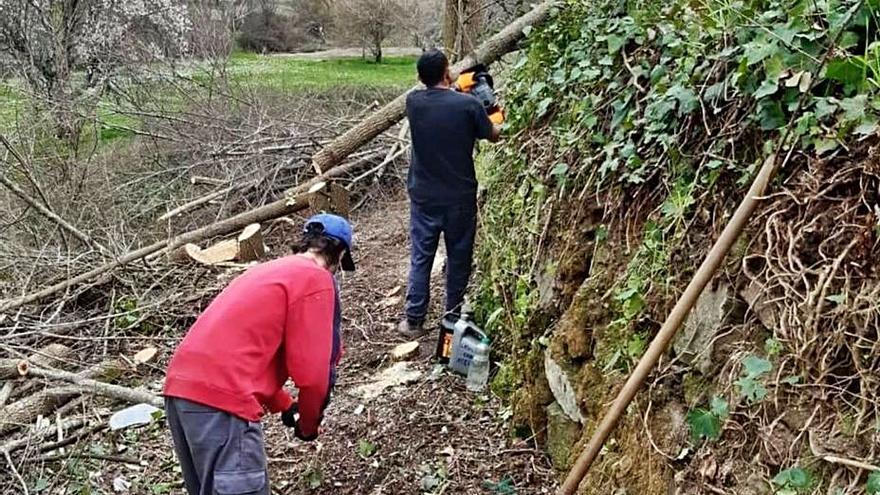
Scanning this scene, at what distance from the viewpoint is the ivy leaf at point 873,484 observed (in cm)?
175

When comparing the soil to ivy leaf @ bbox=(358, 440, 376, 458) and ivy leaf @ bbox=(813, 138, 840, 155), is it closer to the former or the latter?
ivy leaf @ bbox=(358, 440, 376, 458)

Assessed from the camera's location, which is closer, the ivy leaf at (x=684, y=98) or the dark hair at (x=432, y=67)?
the ivy leaf at (x=684, y=98)

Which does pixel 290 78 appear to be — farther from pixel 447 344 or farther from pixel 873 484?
pixel 873 484

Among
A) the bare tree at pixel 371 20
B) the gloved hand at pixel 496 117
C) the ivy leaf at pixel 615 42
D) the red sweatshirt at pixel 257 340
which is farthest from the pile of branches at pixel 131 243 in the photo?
the bare tree at pixel 371 20

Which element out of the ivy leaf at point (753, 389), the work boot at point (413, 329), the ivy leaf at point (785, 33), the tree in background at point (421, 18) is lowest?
the tree in background at point (421, 18)

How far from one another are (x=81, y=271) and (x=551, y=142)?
471 cm

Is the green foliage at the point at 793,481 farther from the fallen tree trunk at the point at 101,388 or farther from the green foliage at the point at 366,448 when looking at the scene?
the fallen tree trunk at the point at 101,388

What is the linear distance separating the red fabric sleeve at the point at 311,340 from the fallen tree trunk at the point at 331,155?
430 centimetres

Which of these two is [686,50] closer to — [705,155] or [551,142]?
[705,155]

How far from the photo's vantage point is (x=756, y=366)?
2139mm

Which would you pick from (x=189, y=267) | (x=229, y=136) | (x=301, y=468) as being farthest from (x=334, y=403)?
(x=229, y=136)

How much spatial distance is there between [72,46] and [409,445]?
11864 mm

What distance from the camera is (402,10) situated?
Result: 22.7 metres

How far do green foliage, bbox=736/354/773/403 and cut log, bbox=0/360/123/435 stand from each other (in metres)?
4.23
